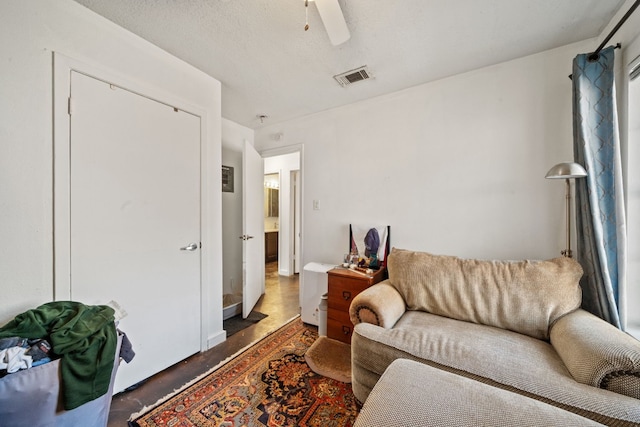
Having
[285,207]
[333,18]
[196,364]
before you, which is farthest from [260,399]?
[285,207]

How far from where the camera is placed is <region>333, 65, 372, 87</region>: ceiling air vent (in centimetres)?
204

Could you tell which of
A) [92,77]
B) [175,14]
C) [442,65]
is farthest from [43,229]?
[442,65]

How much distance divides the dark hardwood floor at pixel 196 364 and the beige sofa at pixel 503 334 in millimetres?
1204

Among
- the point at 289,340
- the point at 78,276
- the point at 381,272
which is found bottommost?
the point at 289,340

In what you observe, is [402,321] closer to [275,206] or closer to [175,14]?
[175,14]

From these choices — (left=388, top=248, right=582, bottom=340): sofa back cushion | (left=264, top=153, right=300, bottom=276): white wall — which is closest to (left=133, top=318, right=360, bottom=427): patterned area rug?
(left=388, top=248, right=582, bottom=340): sofa back cushion

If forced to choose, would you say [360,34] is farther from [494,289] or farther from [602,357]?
[602,357]

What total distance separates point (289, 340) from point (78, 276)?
1.62 metres

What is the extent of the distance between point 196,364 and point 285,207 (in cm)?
300

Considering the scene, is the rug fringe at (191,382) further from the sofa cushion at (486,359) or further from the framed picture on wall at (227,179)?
the framed picture on wall at (227,179)

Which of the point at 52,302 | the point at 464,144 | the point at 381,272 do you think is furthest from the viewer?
the point at 381,272

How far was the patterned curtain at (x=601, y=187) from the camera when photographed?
1.40 meters

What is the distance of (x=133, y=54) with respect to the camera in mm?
1665

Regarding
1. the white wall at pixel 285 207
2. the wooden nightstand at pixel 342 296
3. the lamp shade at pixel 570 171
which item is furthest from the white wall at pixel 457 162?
the white wall at pixel 285 207
